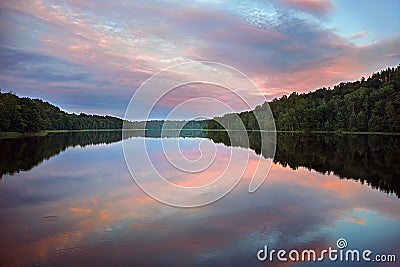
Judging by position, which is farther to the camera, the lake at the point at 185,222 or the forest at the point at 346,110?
the forest at the point at 346,110

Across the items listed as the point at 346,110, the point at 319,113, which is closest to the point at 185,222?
the point at 346,110

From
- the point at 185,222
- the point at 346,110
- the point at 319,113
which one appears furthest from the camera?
the point at 319,113

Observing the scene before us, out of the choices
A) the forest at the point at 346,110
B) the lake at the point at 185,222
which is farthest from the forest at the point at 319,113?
the lake at the point at 185,222

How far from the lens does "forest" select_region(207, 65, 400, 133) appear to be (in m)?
66.6

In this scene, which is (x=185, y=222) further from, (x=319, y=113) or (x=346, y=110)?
(x=319, y=113)

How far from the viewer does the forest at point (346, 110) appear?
219ft

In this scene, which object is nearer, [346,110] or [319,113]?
[346,110]

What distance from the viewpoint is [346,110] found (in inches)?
3103

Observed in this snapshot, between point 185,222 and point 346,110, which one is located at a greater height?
point 346,110

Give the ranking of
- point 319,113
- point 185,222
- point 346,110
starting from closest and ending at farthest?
1. point 185,222
2. point 346,110
3. point 319,113

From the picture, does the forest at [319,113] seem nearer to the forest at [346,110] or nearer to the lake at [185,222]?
the forest at [346,110]

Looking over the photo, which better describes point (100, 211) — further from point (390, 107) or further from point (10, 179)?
point (390, 107)

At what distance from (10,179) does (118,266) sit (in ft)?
40.3

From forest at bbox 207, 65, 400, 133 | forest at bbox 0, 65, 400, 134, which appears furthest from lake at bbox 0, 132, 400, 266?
forest at bbox 207, 65, 400, 133
